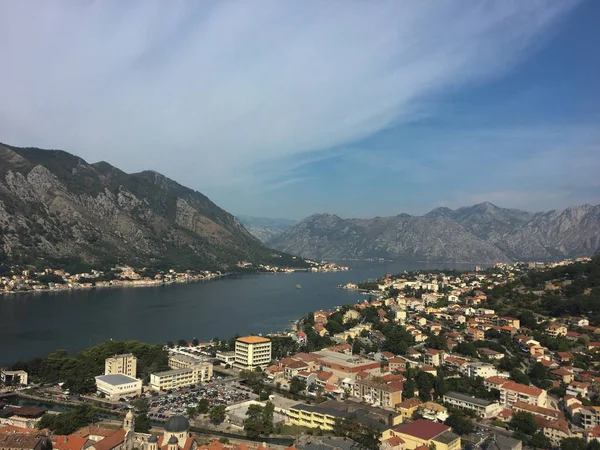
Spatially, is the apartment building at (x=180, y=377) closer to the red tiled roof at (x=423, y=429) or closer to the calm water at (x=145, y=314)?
the calm water at (x=145, y=314)

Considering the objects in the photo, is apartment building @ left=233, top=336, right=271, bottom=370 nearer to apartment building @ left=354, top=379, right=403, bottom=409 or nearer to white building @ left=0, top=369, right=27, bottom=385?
apartment building @ left=354, top=379, right=403, bottom=409

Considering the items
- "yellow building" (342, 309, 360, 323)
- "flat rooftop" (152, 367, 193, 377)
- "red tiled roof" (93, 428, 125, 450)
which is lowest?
"flat rooftop" (152, 367, 193, 377)

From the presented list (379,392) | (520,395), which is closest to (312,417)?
(379,392)

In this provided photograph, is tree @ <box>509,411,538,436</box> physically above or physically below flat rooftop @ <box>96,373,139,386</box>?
below

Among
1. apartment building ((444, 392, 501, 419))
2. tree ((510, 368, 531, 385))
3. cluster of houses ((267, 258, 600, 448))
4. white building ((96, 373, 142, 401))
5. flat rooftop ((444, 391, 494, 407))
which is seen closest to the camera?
cluster of houses ((267, 258, 600, 448))

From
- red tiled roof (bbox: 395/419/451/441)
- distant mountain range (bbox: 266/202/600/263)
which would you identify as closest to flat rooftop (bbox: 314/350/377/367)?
red tiled roof (bbox: 395/419/451/441)

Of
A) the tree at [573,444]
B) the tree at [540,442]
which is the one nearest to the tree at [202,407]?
the tree at [540,442]

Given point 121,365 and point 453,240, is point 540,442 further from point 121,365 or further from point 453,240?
point 453,240
